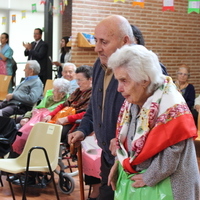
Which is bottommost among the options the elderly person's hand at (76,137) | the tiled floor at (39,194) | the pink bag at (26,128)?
the tiled floor at (39,194)

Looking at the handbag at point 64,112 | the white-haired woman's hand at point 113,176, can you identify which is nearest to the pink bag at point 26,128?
the handbag at point 64,112

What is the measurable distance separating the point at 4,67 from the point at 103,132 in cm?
675

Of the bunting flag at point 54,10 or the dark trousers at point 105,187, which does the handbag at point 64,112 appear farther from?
the bunting flag at point 54,10

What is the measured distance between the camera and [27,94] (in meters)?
5.75

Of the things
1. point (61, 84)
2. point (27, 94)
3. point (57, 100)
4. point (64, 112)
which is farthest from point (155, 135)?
point (27, 94)

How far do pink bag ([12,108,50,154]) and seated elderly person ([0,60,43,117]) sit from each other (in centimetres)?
82

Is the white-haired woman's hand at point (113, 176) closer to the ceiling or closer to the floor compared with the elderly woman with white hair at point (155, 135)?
closer to the floor

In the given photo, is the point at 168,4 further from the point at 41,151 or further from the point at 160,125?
the point at 160,125

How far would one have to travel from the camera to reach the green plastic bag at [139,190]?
162 cm

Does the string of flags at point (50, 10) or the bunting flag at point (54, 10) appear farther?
the bunting flag at point (54, 10)

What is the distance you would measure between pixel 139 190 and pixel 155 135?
25cm

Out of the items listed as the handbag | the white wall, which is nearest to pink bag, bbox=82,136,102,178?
the handbag

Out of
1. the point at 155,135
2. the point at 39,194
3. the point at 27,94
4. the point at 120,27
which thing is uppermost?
the point at 120,27

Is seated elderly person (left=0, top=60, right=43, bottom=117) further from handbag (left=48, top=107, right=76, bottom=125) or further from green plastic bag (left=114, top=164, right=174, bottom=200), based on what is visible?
green plastic bag (left=114, top=164, right=174, bottom=200)
